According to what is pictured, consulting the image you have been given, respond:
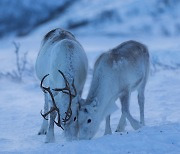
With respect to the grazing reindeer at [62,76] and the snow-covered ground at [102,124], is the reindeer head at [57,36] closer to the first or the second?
the grazing reindeer at [62,76]

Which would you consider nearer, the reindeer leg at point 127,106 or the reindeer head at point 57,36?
the reindeer leg at point 127,106

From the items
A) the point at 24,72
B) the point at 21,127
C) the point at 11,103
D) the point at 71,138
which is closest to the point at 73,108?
the point at 71,138

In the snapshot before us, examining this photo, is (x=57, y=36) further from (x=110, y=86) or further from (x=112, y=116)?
(x=112, y=116)

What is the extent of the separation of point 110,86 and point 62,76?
0.77 m

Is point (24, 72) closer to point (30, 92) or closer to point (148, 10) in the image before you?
point (30, 92)

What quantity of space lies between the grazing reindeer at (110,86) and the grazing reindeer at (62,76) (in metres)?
0.22

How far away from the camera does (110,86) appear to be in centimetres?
700

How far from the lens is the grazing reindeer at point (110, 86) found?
6.64 meters

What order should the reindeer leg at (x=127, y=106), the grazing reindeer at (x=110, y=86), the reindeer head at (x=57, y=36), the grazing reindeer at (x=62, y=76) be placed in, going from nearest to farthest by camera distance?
1. the grazing reindeer at (x=62, y=76)
2. the grazing reindeer at (x=110, y=86)
3. the reindeer leg at (x=127, y=106)
4. the reindeer head at (x=57, y=36)

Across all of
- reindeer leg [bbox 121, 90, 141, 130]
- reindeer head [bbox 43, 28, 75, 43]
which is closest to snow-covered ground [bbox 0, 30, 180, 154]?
reindeer leg [bbox 121, 90, 141, 130]

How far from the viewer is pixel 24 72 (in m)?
15.1

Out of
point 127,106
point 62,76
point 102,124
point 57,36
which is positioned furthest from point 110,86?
point 57,36

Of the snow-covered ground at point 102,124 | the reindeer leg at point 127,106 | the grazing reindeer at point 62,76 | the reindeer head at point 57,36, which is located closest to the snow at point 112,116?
the snow-covered ground at point 102,124

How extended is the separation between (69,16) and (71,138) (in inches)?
1115
